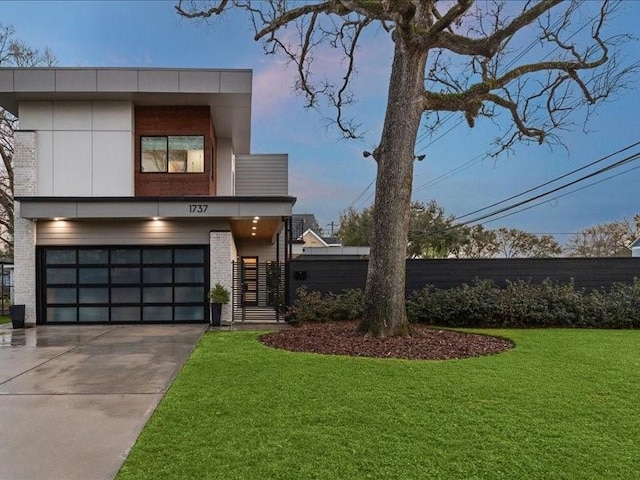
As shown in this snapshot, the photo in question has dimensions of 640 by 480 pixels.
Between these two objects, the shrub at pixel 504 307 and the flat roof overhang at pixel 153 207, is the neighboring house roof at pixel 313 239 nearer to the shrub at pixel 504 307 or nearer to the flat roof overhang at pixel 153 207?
the flat roof overhang at pixel 153 207

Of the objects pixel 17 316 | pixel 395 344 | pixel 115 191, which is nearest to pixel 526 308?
pixel 395 344

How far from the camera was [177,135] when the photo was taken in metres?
14.1

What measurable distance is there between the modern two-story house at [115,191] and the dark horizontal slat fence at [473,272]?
130cm

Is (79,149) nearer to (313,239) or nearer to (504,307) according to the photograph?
(504,307)

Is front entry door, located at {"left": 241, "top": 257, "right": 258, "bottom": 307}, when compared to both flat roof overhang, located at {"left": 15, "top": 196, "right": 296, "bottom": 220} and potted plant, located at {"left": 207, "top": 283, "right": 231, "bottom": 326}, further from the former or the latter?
flat roof overhang, located at {"left": 15, "top": 196, "right": 296, "bottom": 220}

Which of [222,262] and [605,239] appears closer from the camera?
[222,262]

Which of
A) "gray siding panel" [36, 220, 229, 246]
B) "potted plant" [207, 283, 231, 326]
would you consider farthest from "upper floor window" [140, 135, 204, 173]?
"potted plant" [207, 283, 231, 326]

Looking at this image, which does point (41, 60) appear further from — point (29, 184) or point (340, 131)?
point (340, 131)

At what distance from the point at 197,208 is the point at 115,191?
10.2 feet

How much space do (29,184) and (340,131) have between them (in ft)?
30.2

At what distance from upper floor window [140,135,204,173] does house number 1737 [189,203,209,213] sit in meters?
2.14

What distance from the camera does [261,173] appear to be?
20.6 meters

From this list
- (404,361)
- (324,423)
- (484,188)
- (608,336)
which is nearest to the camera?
(324,423)

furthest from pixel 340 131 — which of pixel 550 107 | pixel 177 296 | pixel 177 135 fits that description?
pixel 177 296
